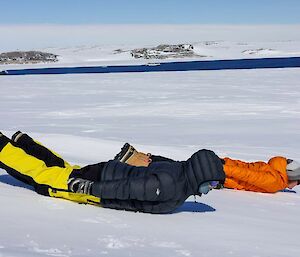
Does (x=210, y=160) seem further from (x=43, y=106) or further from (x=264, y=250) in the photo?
(x=43, y=106)

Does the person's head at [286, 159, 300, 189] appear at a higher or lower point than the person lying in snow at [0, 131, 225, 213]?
lower

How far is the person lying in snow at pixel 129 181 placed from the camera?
8.61 ft

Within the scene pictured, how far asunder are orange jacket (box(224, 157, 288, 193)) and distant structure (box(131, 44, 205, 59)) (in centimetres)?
6785

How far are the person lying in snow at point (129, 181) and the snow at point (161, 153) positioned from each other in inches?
2.3

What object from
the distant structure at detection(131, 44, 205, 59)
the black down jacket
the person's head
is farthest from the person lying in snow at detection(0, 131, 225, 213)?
the distant structure at detection(131, 44, 205, 59)

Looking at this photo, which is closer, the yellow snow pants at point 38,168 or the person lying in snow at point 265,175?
the yellow snow pants at point 38,168

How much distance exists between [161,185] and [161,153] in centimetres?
249

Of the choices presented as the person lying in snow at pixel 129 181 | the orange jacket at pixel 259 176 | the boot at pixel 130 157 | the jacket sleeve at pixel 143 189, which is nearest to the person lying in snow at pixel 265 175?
the orange jacket at pixel 259 176

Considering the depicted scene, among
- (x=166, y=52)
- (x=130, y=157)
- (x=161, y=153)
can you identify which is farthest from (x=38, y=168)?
(x=166, y=52)

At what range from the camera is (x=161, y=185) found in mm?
2613

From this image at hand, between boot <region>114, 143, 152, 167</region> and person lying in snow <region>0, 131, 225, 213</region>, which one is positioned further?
boot <region>114, 143, 152, 167</region>

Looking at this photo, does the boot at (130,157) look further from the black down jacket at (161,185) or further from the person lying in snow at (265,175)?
the black down jacket at (161,185)

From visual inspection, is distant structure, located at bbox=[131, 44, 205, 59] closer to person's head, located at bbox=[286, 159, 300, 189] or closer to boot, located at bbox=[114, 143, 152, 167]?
person's head, located at bbox=[286, 159, 300, 189]

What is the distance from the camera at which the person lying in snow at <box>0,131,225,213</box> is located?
2625 mm
